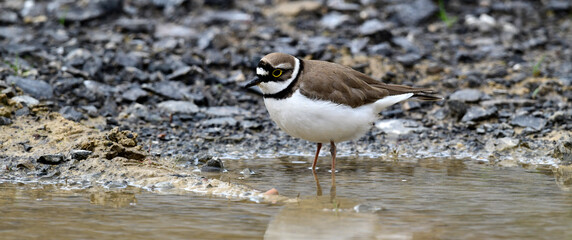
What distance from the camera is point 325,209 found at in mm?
5293

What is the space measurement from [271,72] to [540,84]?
4634 millimetres

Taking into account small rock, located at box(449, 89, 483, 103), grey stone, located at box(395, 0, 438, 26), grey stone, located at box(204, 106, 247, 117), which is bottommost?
grey stone, located at box(204, 106, 247, 117)

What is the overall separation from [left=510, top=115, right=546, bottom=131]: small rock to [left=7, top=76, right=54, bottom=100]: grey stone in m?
5.27

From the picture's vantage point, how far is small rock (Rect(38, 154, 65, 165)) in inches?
251

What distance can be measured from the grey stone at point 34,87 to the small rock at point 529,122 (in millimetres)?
5271

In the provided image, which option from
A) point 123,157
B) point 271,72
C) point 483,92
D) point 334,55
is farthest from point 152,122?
point 483,92

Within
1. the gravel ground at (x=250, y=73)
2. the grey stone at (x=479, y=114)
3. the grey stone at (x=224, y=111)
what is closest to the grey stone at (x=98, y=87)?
the gravel ground at (x=250, y=73)

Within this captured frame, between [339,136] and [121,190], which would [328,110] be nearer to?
[339,136]

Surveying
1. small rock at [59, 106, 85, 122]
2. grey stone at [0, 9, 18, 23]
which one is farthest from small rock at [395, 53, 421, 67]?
grey stone at [0, 9, 18, 23]

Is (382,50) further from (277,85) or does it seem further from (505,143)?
(277,85)

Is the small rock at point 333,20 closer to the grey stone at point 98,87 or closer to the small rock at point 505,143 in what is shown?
the grey stone at point 98,87

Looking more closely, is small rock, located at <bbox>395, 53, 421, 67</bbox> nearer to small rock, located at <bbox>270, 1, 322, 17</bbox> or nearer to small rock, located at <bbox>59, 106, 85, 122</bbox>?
small rock, located at <bbox>270, 1, 322, 17</bbox>

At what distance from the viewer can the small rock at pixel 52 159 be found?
20.9 feet

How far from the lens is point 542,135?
26.3 feet
